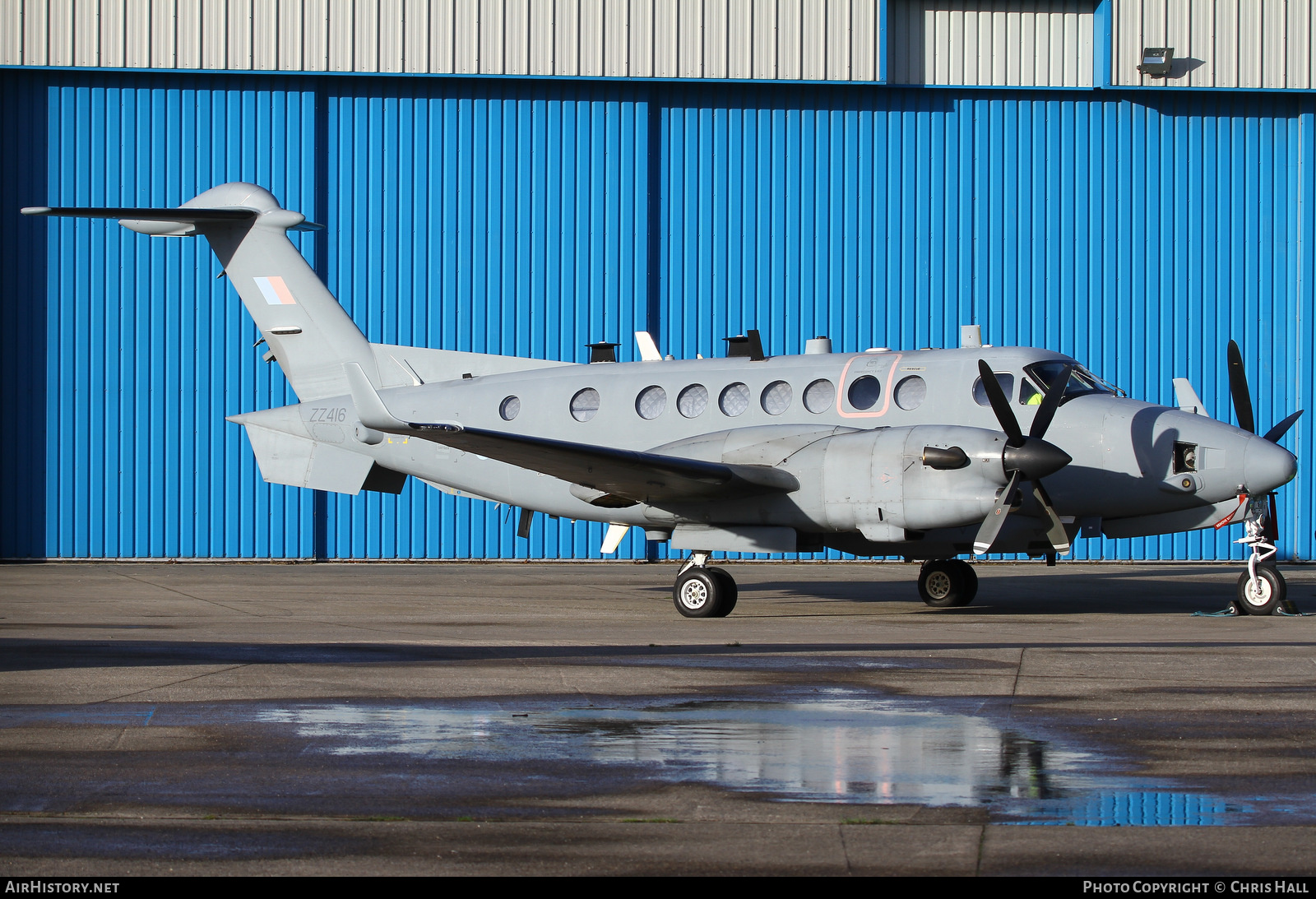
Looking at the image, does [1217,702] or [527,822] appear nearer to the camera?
[527,822]

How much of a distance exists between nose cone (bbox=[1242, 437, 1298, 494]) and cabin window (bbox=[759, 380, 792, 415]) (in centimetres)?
526

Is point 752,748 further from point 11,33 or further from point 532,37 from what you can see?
point 11,33

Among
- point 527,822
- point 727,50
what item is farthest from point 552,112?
point 527,822

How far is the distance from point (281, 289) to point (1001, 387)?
10738 millimetres

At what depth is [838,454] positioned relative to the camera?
13.9 meters

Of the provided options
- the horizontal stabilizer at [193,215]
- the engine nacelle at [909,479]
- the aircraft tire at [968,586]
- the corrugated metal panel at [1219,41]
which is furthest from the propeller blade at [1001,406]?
the corrugated metal panel at [1219,41]

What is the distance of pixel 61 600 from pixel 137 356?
11477 mm

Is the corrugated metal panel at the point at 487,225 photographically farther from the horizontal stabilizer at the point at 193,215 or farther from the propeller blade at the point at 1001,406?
the propeller blade at the point at 1001,406

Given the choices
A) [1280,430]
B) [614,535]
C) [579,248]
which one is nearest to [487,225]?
[579,248]

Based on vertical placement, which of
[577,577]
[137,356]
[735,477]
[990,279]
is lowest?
[577,577]

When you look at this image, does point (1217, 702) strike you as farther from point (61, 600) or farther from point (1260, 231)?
point (1260, 231)

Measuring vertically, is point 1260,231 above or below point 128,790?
above

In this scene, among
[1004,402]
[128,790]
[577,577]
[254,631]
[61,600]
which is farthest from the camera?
[577,577]

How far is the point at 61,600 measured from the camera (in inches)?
648
